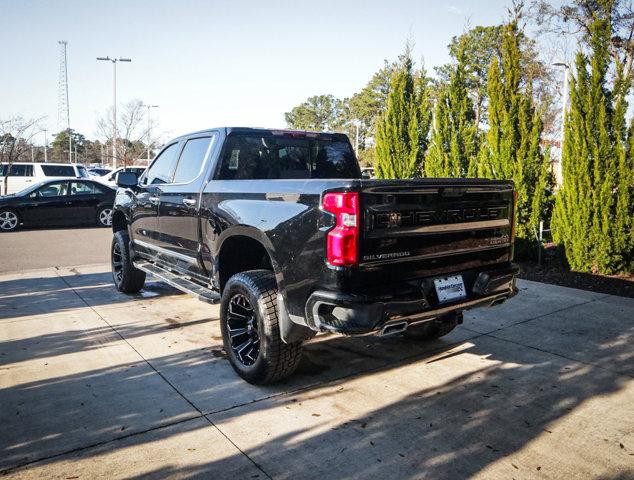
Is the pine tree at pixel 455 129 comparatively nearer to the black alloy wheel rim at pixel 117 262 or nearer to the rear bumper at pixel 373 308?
the black alloy wheel rim at pixel 117 262

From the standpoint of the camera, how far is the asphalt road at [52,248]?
9.23m

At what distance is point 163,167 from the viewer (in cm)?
574

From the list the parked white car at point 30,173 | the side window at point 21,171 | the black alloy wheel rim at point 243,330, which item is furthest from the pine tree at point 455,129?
the side window at point 21,171

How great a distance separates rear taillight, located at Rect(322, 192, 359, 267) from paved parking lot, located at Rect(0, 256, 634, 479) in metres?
1.12

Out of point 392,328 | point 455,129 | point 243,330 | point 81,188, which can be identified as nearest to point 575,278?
point 455,129

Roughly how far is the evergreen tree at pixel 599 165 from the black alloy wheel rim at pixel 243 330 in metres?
Result: 6.19

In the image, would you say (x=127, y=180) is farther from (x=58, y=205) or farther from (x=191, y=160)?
(x=58, y=205)

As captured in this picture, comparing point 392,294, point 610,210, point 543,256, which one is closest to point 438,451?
point 392,294

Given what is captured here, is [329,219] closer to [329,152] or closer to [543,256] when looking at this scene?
[329,152]

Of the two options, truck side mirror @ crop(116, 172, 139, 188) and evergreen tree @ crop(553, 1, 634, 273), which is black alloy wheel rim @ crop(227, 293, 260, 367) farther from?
evergreen tree @ crop(553, 1, 634, 273)

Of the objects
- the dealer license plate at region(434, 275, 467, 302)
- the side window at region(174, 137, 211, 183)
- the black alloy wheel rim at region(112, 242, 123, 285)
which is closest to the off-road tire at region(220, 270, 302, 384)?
the dealer license plate at region(434, 275, 467, 302)

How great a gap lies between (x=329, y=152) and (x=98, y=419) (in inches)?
127

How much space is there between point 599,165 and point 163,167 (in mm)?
6588

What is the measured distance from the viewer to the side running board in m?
4.37
